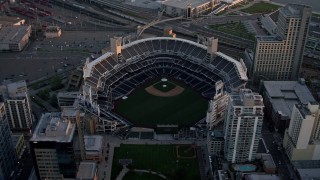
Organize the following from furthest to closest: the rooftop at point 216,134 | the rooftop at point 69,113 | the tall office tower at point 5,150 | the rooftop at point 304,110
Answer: the rooftop at point 216,134, the rooftop at point 304,110, the tall office tower at point 5,150, the rooftop at point 69,113

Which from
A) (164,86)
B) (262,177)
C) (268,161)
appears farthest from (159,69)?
(262,177)

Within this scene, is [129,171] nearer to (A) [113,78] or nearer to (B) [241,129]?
(B) [241,129]

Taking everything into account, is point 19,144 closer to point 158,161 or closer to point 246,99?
point 158,161

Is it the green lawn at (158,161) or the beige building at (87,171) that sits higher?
the beige building at (87,171)

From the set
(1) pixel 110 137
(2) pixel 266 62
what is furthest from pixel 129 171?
(2) pixel 266 62

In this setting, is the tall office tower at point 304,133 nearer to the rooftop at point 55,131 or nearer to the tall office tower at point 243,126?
the tall office tower at point 243,126

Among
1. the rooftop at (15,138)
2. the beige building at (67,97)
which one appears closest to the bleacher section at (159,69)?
the beige building at (67,97)
